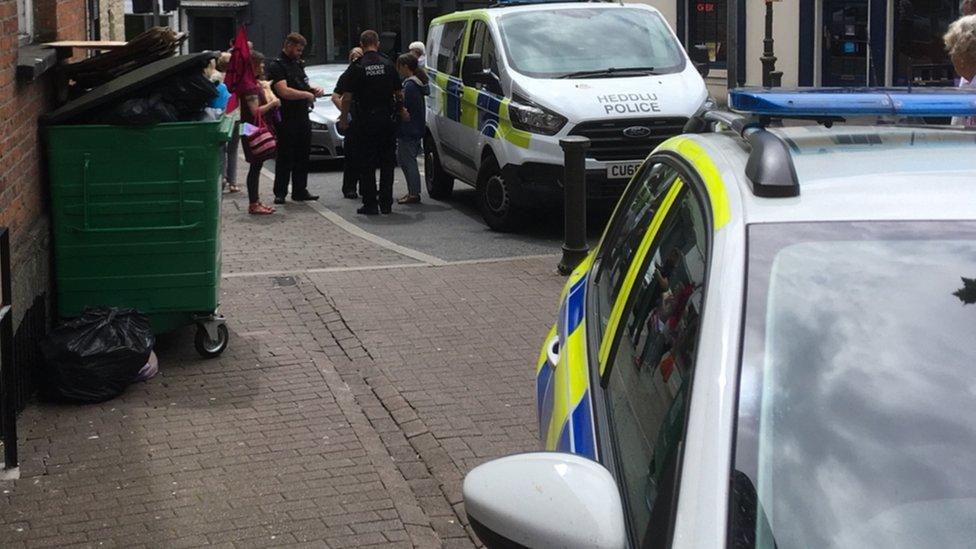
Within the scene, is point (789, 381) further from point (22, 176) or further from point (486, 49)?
point (486, 49)

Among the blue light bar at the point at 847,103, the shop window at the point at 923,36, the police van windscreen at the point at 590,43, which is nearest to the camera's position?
the blue light bar at the point at 847,103

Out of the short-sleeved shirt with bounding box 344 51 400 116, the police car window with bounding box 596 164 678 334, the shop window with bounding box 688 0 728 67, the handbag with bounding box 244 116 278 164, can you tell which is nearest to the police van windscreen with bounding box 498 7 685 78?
the short-sleeved shirt with bounding box 344 51 400 116

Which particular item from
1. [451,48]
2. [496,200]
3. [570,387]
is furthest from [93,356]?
[451,48]

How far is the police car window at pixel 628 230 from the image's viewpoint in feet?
12.7

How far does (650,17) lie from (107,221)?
7709 mm

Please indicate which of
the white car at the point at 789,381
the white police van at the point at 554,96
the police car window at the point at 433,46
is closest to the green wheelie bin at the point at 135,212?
the white car at the point at 789,381

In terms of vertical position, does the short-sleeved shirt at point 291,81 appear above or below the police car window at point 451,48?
below

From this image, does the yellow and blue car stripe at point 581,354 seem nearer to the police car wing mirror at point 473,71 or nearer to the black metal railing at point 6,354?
the black metal railing at point 6,354

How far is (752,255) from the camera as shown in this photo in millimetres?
Result: 2686

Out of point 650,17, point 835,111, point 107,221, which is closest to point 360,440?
point 107,221

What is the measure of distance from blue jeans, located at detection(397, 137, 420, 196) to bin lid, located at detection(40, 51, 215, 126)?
24.6 feet

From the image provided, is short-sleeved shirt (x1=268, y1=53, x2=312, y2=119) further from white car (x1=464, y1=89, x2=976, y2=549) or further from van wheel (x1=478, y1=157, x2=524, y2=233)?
white car (x1=464, y1=89, x2=976, y2=549)

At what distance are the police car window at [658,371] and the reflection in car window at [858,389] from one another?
5.1 inches

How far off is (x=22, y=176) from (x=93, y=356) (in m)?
0.98
